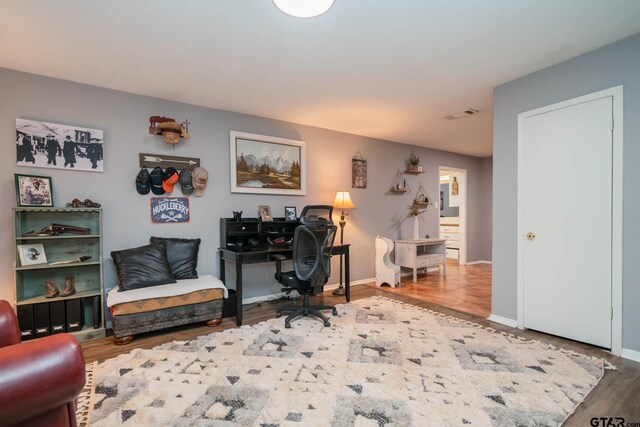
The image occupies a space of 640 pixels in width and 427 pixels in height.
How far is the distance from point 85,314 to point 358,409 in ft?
9.11

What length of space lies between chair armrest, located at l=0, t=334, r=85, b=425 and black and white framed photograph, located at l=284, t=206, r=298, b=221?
3330 millimetres

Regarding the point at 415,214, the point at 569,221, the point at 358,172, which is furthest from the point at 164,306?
the point at 415,214

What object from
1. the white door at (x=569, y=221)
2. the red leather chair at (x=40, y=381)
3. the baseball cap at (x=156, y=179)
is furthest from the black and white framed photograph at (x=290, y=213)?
the red leather chair at (x=40, y=381)

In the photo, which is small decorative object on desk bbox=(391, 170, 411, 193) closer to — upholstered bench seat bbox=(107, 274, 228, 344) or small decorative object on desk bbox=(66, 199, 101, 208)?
upholstered bench seat bbox=(107, 274, 228, 344)

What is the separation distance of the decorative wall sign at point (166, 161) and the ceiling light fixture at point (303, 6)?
239 cm

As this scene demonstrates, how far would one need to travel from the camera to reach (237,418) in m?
1.69

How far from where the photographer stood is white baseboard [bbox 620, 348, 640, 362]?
2331mm

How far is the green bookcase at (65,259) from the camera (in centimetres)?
269

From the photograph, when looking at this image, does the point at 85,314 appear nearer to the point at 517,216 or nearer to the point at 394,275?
the point at 394,275

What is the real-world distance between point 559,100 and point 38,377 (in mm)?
3826

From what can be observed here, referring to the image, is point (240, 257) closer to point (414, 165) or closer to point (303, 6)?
point (303, 6)

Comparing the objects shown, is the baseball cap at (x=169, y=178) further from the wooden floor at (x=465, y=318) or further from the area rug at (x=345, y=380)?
the area rug at (x=345, y=380)

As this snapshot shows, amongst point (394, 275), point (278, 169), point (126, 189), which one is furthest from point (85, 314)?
point (394, 275)

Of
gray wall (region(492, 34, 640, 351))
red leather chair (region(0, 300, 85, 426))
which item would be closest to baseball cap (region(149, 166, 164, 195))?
red leather chair (region(0, 300, 85, 426))
